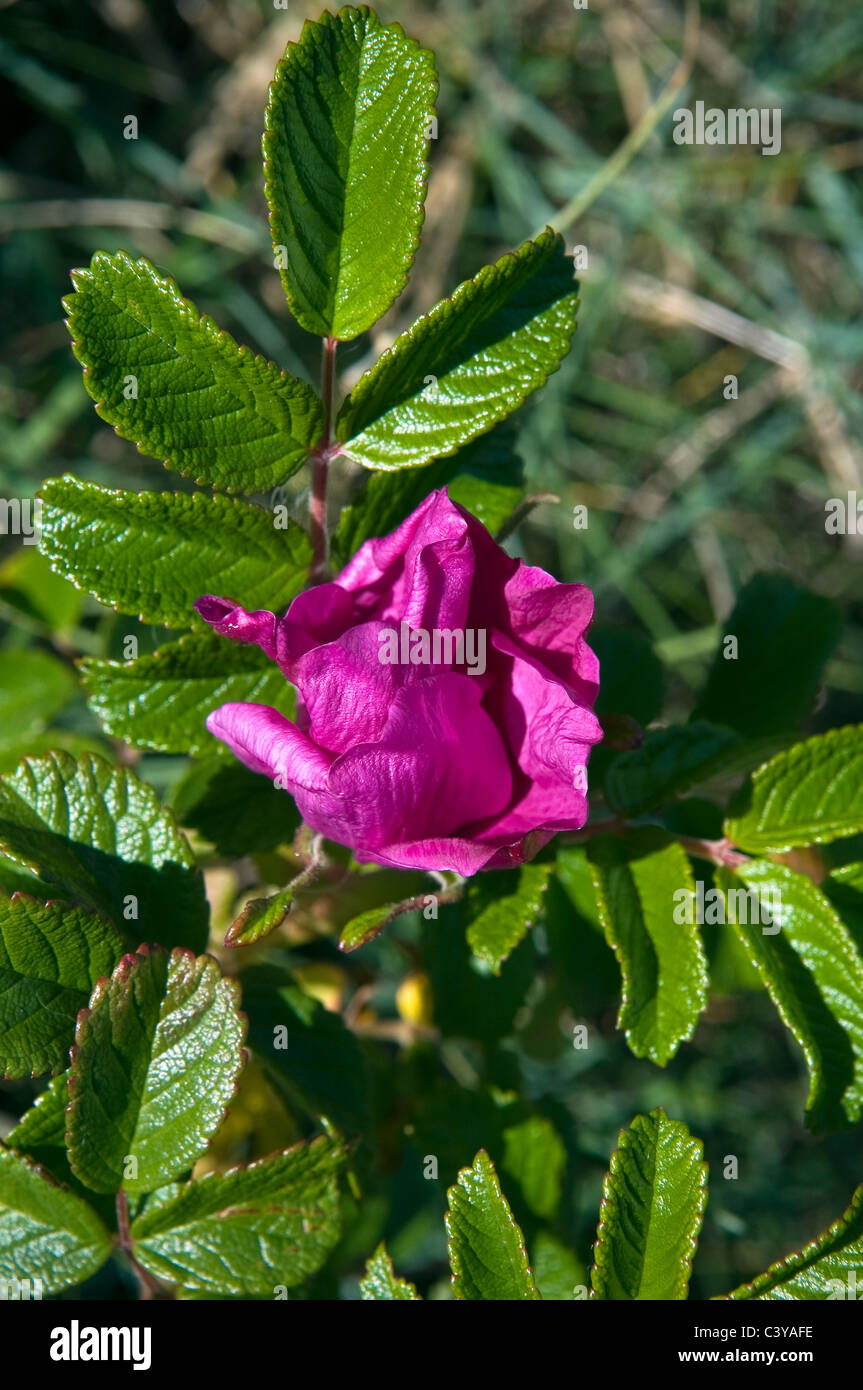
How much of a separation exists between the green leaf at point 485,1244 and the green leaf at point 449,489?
55 centimetres

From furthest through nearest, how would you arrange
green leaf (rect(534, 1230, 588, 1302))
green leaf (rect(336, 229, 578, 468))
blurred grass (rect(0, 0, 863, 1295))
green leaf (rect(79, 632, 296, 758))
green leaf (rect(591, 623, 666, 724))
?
blurred grass (rect(0, 0, 863, 1295)), green leaf (rect(591, 623, 666, 724)), green leaf (rect(534, 1230, 588, 1302)), green leaf (rect(79, 632, 296, 758)), green leaf (rect(336, 229, 578, 468))

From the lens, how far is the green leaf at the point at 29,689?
1639 mm

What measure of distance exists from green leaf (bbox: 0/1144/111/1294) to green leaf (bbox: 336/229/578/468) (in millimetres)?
682

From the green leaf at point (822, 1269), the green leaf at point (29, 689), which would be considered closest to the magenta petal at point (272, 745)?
the green leaf at point (822, 1269)

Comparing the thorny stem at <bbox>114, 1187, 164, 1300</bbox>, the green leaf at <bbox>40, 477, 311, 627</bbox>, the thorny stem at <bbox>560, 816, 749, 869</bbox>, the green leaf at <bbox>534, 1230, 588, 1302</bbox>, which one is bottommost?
the green leaf at <bbox>534, 1230, 588, 1302</bbox>

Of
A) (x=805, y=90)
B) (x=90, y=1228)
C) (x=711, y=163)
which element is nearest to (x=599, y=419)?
(x=711, y=163)

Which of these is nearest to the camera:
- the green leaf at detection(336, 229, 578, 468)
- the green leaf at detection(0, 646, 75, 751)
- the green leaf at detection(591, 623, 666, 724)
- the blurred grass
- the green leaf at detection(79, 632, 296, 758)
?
the green leaf at detection(336, 229, 578, 468)

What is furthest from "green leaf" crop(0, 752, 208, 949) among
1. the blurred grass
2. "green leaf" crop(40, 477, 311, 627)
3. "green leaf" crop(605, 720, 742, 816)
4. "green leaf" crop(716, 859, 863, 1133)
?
the blurred grass

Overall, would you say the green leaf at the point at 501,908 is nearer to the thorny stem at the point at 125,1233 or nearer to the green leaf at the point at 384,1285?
the green leaf at the point at 384,1285

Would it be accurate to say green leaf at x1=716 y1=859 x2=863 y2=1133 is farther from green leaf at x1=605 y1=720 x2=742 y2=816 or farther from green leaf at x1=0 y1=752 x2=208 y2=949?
green leaf at x1=0 y1=752 x2=208 y2=949

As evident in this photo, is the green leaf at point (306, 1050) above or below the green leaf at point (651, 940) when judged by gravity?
below

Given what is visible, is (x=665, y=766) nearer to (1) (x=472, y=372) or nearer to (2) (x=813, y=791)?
(2) (x=813, y=791)

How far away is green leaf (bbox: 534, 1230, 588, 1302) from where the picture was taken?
1.27 m

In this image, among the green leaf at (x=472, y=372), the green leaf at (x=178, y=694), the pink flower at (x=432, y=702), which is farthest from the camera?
the green leaf at (x=178, y=694)
